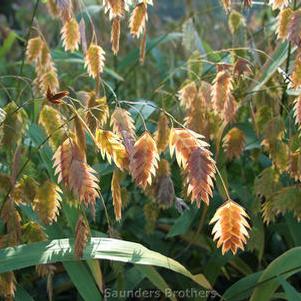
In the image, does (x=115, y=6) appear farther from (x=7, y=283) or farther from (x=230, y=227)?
(x=7, y=283)

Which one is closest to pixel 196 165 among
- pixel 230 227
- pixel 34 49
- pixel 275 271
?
pixel 230 227

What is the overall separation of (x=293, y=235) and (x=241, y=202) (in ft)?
0.78

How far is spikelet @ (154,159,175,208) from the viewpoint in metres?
1.26

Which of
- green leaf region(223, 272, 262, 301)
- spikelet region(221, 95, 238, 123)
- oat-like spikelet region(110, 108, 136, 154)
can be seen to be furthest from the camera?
green leaf region(223, 272, 262, 301)

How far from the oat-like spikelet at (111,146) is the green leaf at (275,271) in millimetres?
424

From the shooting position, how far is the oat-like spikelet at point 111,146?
107 centimetres

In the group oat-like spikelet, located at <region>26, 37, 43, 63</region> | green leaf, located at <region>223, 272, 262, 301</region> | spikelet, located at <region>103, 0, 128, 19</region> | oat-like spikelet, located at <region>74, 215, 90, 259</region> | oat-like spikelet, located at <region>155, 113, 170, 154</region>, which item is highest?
spikelet, located at <region>103, 0, 128, 19</region>

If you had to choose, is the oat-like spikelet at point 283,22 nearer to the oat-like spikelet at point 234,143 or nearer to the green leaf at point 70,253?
A: the oat-like spikelet at point 234,143

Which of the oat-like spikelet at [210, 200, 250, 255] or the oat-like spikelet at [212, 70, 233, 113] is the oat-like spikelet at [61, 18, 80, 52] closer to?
the oat-like spikelet at [212, 70, 233, 113]

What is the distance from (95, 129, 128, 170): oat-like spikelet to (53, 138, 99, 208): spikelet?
4 centimetres

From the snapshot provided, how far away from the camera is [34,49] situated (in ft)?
5.16

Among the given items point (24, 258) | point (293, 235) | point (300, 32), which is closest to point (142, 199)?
point (293, 235)

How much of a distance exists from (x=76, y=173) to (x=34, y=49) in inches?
24.7

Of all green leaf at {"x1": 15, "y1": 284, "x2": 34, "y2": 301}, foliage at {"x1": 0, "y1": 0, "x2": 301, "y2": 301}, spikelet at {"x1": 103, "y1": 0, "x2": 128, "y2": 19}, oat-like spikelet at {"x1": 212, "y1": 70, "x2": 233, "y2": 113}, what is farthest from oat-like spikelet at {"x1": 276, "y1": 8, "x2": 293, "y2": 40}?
green leaf at {"x1": 15, "y1": 284, "x2": 34, "y2": 301}
